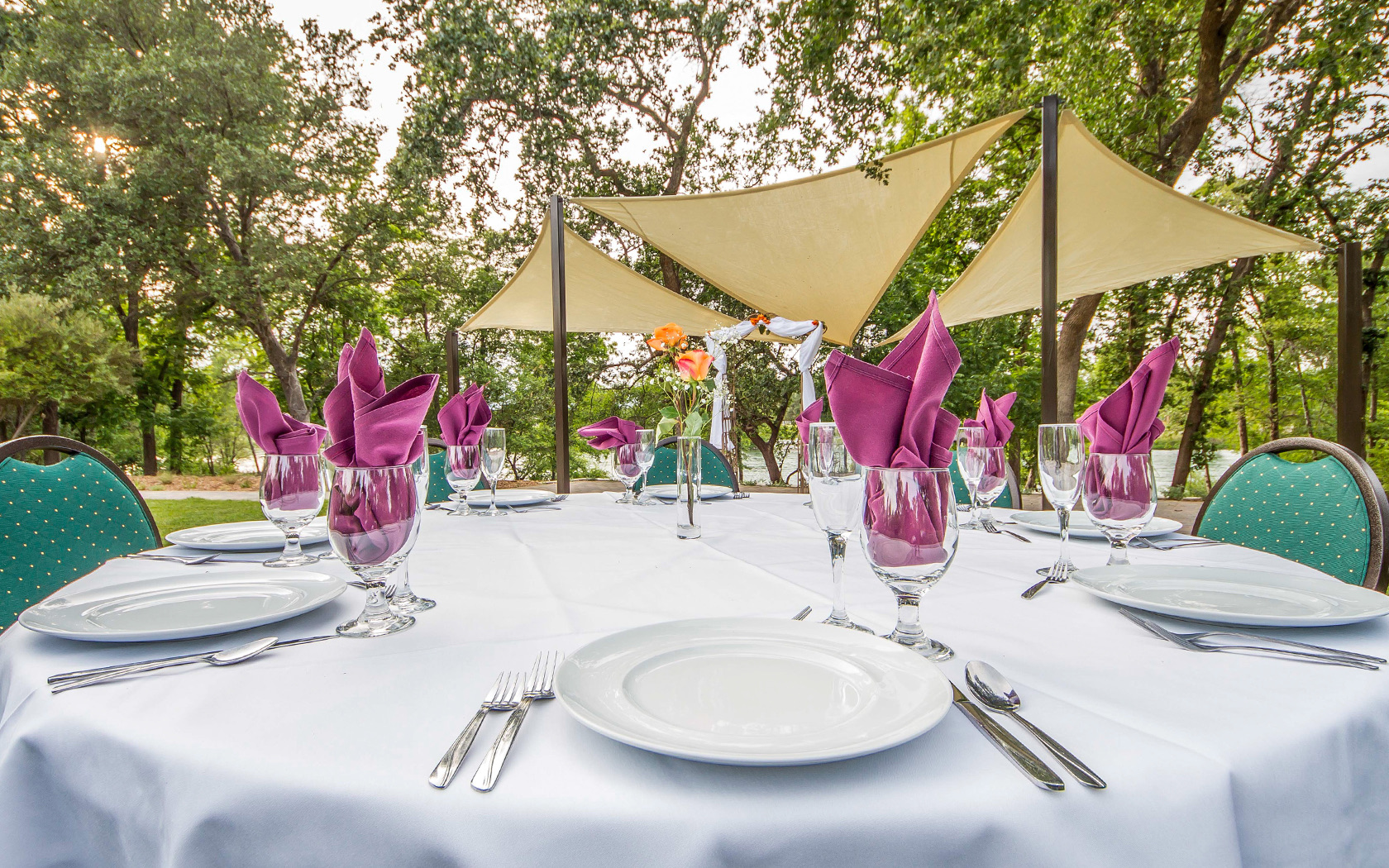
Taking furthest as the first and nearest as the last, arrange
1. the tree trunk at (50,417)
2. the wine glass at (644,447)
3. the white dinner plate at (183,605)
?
1. the tree trunk at (50,417)
2. the wine glass at (644,447)
3. the white dinner plate at (183,605)

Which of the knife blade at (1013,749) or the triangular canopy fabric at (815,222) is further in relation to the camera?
the triangular canopy fabric at (815,222)

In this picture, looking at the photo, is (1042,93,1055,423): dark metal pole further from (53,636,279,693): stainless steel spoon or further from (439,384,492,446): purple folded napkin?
(53,636,279,693): stainless steel spoon

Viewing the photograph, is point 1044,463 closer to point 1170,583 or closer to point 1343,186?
point 1170,583

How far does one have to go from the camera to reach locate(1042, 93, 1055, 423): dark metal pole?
3.21 meters

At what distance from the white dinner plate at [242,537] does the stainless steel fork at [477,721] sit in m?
0.81

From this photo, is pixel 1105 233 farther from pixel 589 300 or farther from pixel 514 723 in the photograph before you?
pixel 514 723

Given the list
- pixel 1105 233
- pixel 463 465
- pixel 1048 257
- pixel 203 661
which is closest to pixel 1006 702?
pixel 203 661

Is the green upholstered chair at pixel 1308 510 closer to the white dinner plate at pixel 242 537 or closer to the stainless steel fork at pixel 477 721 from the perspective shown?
the stainless steel fork at pixel 477 721

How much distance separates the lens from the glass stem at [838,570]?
0.80m

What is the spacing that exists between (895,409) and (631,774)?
45 cm

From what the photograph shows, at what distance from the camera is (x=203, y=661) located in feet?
2.14

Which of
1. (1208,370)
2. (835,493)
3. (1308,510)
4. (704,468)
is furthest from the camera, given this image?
(1208,370)

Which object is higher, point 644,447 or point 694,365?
point 694,365

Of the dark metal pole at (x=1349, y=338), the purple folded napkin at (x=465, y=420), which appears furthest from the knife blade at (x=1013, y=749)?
the dark metal pole at (x=1349, y=338)
